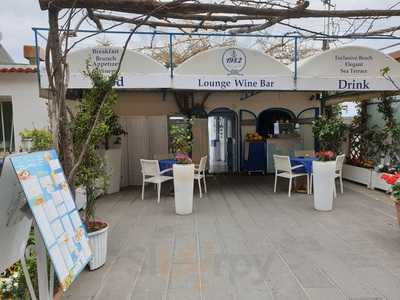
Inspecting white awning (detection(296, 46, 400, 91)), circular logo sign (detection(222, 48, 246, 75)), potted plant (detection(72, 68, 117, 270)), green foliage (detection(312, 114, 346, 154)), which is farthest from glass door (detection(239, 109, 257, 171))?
potted plant (detection(72, 68, 117, 270))

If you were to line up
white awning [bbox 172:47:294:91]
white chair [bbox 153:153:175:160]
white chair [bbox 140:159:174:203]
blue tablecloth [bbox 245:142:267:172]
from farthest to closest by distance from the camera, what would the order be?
blue tablecloth [bbox 245:142:267:172] → white chair [bbox 153:153:175:160] → white chair [bbox 140:159:174:203] → white awning [bbox 172:47:294:91]

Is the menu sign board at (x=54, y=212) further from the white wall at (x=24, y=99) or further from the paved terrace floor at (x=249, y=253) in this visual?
the white wall at (x=24, y=99)

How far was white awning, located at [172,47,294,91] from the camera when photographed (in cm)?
609

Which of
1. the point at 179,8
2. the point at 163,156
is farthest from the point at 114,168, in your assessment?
the point at 179,8

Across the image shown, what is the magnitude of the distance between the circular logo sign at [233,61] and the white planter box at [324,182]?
2220mm

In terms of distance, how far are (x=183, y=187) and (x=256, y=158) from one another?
4.89m

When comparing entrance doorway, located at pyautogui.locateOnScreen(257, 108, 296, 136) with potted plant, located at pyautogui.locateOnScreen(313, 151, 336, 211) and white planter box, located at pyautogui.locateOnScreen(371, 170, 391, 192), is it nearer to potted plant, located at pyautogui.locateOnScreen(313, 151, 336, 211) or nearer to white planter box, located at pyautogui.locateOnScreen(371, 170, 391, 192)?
white planter box, located at pyautogui.locateOnScreen(371, 170, 391, 192)

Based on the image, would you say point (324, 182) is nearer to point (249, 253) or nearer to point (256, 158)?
point (249, 253)

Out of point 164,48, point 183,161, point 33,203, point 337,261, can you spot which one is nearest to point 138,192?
point 183,161

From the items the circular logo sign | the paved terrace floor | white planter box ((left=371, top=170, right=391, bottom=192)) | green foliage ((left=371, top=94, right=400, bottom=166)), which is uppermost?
the circular logo sign

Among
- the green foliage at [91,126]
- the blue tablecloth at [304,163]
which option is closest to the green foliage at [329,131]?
the blue tablecloth at [304,163]

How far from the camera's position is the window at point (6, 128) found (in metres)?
7.88

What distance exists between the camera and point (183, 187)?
528cm

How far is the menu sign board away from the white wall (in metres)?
5.63
